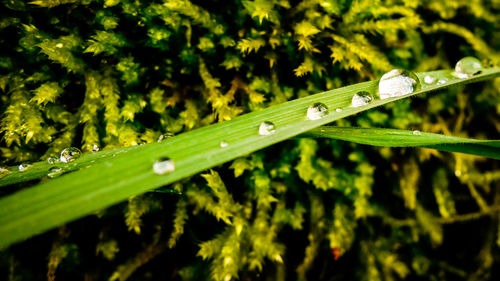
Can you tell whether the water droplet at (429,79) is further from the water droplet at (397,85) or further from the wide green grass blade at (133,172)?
the wide green grass blade at (133,172)

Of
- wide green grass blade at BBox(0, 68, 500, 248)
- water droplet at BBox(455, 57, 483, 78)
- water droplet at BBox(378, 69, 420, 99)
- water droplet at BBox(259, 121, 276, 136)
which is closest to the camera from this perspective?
wide green grass blade at BBox(0, 68, 500, 248)

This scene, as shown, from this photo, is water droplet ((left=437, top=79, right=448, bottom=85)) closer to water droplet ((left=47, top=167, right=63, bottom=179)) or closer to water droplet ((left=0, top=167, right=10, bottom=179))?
water droplet ((left=47, top=167, right=63, bottom=179))

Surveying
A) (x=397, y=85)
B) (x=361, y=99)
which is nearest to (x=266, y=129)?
(x=361, y=99)

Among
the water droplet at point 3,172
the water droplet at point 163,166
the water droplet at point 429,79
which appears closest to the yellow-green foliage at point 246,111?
the water droplet at point 3,172

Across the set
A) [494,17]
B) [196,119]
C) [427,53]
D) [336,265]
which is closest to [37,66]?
[196,119]

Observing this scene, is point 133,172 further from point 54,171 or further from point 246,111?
point 246,111

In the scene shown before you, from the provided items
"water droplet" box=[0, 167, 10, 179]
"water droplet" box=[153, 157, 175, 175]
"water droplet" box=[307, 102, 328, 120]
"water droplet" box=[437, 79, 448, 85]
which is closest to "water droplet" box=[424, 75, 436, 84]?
"water droplet" box=[437, 79, 448, 85]
